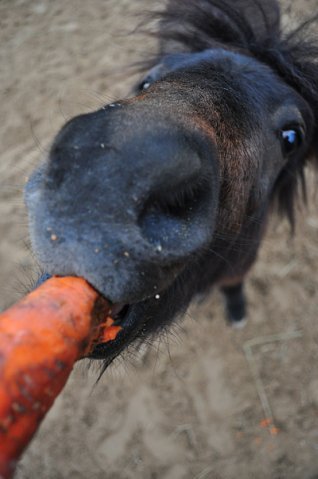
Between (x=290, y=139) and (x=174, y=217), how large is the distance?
47.8 inches

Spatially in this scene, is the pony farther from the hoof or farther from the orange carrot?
the hoof

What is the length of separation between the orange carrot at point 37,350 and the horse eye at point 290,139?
1.44 m

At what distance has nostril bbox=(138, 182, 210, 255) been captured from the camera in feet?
3.70

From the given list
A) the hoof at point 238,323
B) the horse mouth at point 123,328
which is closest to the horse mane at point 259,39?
the hoof at point 238,323

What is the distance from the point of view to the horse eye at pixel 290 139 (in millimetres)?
2117

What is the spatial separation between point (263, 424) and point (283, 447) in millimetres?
205

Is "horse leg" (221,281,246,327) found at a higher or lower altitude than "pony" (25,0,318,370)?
lower

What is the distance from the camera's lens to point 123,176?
110 cm

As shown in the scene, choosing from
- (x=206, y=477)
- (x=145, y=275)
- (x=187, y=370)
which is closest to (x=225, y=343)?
(x=187, y=370)

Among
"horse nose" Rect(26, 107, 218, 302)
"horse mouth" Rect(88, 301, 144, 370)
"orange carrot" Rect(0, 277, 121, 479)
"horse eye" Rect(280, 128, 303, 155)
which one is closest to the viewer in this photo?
"orange carrot" Rect(0, 277, 121, 479)

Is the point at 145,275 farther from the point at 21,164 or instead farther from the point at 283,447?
the point at 21,164

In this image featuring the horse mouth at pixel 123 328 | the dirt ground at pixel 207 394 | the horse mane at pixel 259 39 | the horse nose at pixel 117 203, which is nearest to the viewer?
the horse nose at pixel 117 203

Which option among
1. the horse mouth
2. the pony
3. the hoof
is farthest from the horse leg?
the horse mouth

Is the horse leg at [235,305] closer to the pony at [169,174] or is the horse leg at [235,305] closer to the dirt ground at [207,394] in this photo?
the dirt ground at [207,394]
